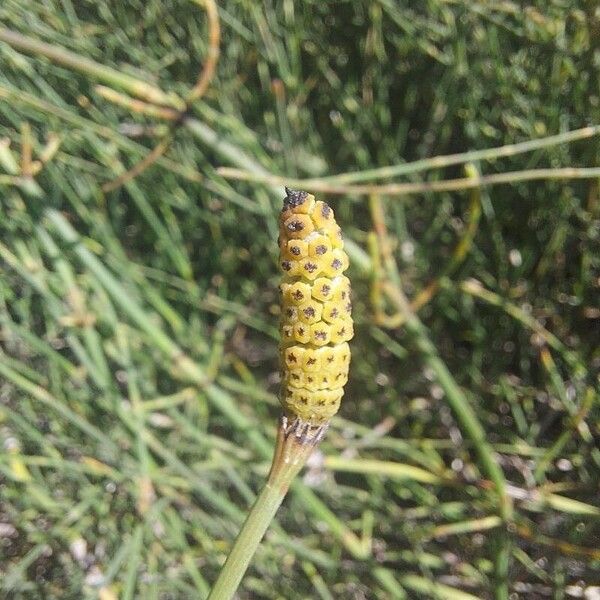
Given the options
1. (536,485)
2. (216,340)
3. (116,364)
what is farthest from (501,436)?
(116,364)

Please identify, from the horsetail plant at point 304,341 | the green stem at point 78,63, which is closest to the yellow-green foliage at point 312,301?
the horsetail plant at point 304,341

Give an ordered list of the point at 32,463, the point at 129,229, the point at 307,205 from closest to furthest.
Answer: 1. the point at 307,205
2. the point at 32,463
3. the point at 129,229

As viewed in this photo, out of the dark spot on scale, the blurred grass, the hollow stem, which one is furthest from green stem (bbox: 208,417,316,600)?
the blurred grass

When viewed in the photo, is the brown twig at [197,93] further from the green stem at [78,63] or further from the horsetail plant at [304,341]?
the horsetail plant at [304,341]

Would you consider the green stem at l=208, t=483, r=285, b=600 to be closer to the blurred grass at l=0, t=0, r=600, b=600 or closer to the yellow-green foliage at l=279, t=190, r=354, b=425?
the yellow-green foliage at l=279, t=190, r=354, b=425

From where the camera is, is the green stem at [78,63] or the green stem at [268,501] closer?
the green stem at [268,501]

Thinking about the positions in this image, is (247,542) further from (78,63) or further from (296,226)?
(78,63)

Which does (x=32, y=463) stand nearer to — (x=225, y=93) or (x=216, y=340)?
(x=216, y=340)
